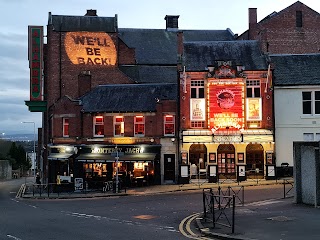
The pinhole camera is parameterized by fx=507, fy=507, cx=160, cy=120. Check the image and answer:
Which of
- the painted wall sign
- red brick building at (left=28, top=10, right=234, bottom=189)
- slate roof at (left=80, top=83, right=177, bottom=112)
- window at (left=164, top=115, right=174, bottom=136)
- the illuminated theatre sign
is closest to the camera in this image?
red brick building at (left=28, top=10, right=234, bottom=189)

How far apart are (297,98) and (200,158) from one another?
Result: 1008 centimetres

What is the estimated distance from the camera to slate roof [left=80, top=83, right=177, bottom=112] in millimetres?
46000

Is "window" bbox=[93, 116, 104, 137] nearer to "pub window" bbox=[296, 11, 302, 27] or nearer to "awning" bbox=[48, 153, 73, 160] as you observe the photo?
"awning" bbox=[48, 153, 73, 160]

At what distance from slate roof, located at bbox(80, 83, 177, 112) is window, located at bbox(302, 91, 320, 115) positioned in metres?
11.4

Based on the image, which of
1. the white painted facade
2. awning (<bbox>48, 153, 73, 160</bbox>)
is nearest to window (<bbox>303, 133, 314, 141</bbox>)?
the white painted facade

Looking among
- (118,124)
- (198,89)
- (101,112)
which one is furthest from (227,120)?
(101,112)

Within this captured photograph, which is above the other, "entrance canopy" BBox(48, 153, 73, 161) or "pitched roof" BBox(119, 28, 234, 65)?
"pitched roof" BBox(119, 28, 234, 65)

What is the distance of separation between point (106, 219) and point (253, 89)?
25.6m

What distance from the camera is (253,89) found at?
4425cm

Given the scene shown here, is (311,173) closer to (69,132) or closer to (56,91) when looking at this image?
(69,132)

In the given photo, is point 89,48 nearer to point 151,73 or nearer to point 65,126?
point 151,73

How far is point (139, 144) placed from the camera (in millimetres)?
45125

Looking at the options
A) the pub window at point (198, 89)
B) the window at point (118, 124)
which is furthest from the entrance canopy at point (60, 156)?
the pub window at point (198, 89)

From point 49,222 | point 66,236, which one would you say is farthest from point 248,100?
point 66,236
